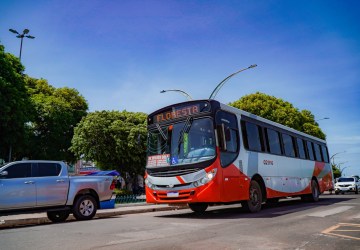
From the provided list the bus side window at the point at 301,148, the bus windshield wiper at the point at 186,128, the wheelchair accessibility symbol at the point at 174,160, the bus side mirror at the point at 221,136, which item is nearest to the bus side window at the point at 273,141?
the bus side window at the point at 301,148

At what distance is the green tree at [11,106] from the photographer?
80.7 ft

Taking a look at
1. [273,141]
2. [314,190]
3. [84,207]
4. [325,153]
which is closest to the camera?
[84,207]

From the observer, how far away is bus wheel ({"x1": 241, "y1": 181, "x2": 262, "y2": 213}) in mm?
11734

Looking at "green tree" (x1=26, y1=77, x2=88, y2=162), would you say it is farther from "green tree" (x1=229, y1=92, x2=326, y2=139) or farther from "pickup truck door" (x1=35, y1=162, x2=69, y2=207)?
"pickup truck door" (x1=35, y1=162, x2=69, y2=207)

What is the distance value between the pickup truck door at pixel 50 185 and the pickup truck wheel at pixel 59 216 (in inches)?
38.5

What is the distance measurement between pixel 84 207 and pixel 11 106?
1686 centimetres

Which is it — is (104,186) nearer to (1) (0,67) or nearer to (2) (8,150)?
(1) (0,67)

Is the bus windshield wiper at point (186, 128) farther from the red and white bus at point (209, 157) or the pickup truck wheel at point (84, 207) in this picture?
the pickup truck wheel at point (84, 207)

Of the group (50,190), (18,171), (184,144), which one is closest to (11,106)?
(18,171)

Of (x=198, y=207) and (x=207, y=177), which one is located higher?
(x=207, y=177)

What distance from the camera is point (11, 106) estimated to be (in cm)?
2536

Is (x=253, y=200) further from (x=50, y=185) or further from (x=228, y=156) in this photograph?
(x=50, y=185)

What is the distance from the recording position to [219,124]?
10.6 metres

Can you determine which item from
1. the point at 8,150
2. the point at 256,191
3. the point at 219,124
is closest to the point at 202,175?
the point at 219,124
